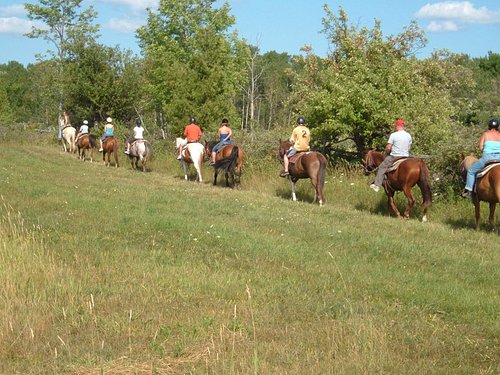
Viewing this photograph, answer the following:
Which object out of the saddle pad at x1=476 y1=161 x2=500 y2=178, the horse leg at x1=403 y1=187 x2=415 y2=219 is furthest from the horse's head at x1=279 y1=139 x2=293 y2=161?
the saddle pad at x1=476 y1=161 x2=500 y2=178

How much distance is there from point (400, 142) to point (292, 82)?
2442 cm

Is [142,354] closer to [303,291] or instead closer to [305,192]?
[303,291]

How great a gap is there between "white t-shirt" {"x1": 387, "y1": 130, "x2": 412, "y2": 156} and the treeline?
1148 millimetres

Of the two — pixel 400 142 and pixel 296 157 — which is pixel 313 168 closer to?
pixel 296 157

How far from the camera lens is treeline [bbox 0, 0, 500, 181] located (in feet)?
69.5

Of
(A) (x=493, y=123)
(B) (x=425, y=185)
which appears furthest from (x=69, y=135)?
(A) (x=493, y=123)

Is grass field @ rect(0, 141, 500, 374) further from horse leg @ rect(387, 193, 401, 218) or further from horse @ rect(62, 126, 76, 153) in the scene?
horse @ rect(62, 126, 76, 153)

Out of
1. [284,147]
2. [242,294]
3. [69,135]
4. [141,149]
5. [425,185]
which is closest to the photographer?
[242,294]

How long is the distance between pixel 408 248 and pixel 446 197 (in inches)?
234

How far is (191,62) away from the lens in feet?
119

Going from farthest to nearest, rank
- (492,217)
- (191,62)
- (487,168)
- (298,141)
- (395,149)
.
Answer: (191,62), (298,141), (395,149), (492,217), (487,168)

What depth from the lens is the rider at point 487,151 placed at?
1330 centimetres

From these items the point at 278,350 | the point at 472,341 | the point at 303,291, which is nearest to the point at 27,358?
the point at 278,350

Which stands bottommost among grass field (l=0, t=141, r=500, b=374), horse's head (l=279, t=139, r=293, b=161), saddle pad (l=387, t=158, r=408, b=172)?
grass field (l=0, t=141, r=500, b=374)
